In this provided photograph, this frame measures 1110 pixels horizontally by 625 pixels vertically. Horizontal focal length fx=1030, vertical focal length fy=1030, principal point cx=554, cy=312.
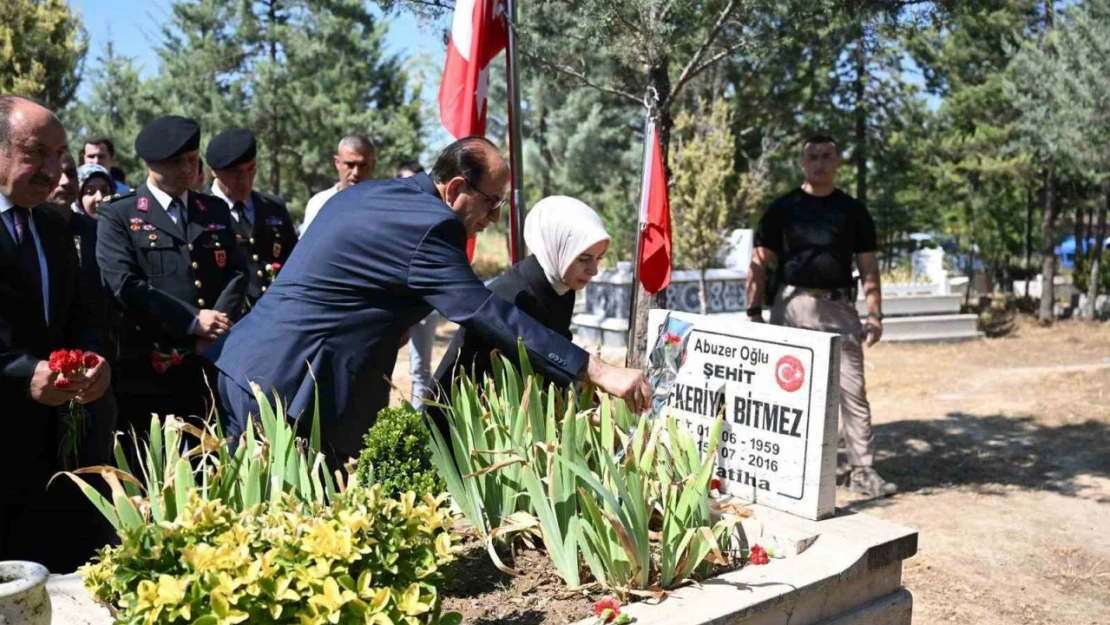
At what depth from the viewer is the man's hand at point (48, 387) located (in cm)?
280

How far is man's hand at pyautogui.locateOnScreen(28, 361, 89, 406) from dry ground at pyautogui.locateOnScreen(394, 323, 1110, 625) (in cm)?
314

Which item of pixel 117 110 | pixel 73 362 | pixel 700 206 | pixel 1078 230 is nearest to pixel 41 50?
pixel 117 110

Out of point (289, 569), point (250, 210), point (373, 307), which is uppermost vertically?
point (250, 210)

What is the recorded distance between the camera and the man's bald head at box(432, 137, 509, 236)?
2.99 metres

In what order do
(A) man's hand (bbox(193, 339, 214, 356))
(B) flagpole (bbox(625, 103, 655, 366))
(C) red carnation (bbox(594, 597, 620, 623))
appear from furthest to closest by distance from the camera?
(B) flagpole (bbox(625, 103, 655, 366)) < (A) man's hand (bbox(193, 339, 214, 356)) < (C) red carnation (bbox(594, 597, 620, 623))

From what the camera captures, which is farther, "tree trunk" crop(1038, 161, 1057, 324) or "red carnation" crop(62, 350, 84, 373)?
"tree trunk" crop(1038, 161, 1057, 324)

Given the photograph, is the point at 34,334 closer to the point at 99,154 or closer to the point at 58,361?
the point at 58,361

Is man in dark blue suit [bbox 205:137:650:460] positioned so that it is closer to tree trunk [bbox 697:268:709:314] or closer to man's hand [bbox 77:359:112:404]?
man's hand [bbox 77:359:112:404]

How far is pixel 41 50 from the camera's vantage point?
17453 millimetres

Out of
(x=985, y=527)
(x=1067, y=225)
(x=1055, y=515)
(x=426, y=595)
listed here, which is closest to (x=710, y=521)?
(x=426, y=595)

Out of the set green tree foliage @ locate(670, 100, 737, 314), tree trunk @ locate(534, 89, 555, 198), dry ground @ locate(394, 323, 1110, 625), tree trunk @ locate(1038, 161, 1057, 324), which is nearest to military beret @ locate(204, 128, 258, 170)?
dry ground @ locate(394, 323, 1110, 625)

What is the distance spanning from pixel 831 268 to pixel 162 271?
11.3ft

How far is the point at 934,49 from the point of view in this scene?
23.1 meters

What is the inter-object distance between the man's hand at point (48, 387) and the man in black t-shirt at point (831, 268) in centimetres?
392
